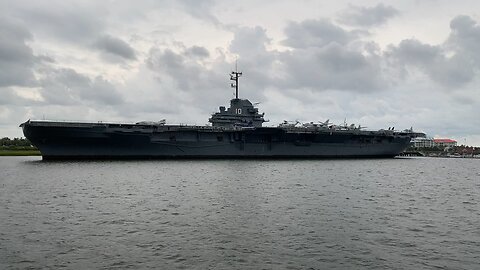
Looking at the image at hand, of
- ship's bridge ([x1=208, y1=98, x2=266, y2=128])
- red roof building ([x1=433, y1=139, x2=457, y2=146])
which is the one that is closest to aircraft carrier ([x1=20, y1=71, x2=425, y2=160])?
ship's bridge ([x1=208, y1=98, x2=266, y2=128])

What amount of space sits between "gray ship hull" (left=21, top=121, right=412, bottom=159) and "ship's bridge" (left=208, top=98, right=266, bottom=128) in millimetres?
5111

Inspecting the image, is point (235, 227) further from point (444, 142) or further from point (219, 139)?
point (444, 142)

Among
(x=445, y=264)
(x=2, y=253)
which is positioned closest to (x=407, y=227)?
(x=445, y=264)

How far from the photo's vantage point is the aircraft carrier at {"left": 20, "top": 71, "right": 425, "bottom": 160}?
39438 millimetres

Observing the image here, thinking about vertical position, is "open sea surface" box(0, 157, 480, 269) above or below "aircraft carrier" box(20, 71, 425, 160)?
below

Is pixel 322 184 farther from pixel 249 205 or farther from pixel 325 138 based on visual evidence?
pixel 325 138

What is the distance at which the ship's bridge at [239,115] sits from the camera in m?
51.0

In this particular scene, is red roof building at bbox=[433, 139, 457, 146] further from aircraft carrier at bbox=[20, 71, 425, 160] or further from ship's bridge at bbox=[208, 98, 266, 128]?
ship's bridge at bbox=[208, 98, 266, 128]

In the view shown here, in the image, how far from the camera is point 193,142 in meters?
44.5

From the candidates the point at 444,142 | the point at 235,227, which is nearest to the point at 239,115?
the point at 235,227

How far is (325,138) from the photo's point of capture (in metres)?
48.0

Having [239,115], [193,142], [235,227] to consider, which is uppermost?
[239,115]

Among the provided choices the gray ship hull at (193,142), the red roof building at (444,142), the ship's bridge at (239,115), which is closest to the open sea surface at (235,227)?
the gray ship hull at (193,142)

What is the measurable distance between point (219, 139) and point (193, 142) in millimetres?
2754
